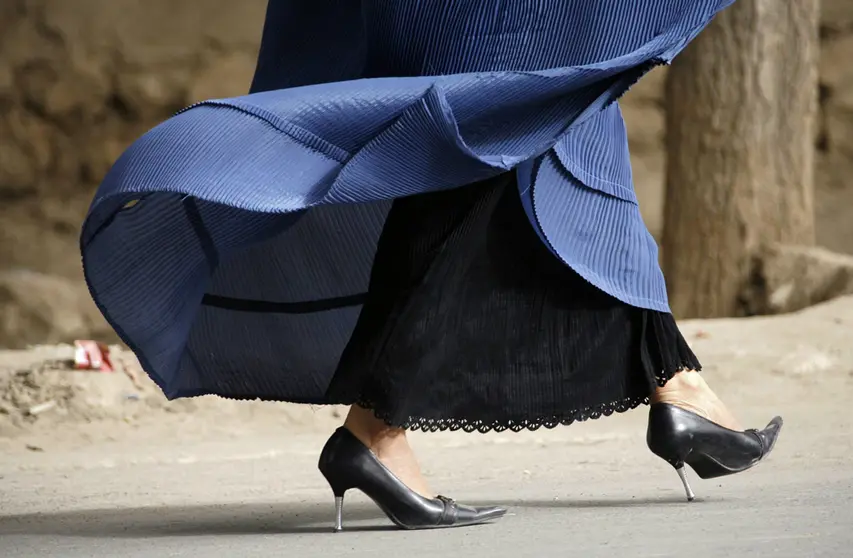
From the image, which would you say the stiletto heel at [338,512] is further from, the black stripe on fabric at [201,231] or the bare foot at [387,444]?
the black stripe on fabric at [201,231]

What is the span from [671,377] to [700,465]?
169 mm

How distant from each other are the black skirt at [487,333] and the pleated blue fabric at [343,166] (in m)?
0.06

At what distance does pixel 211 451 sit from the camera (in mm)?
4008

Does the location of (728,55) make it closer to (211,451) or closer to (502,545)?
(211,451)

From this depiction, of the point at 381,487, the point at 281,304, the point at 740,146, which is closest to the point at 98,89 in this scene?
the point at 740,146

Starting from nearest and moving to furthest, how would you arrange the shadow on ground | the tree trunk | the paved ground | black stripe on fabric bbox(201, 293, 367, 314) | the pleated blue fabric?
the paved ground, the pleated blue fabric, the shadow on ground, black stripe on fabric bbox(201, 293, 367, 314), the tree trunk

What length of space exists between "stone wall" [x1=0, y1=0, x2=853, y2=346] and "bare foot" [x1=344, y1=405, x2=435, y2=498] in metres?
7.89

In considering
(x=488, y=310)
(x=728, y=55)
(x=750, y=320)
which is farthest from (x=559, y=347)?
(x=728, y=55)

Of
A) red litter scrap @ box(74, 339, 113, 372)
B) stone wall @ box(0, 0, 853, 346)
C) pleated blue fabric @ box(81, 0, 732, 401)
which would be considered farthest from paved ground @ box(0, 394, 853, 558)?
stone wall @ box(0, 0, 853, 346)

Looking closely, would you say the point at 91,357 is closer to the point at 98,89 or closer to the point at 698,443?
the point at 698,443

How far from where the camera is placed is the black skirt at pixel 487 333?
86.0 inches

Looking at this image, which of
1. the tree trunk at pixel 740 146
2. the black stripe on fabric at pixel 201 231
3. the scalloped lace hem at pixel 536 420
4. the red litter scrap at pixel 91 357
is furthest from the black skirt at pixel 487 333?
the tree trunk at pixel 740 146

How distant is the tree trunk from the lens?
19.2 feet

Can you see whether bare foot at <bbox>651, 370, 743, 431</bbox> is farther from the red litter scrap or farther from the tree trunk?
the tree trunk
